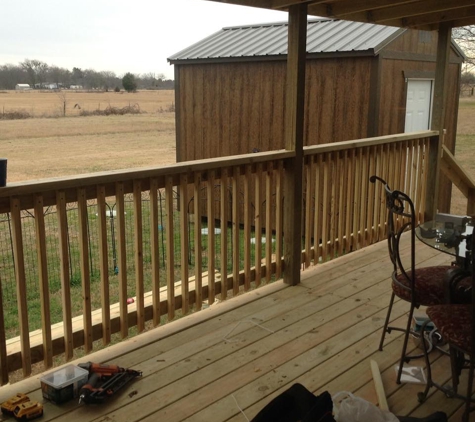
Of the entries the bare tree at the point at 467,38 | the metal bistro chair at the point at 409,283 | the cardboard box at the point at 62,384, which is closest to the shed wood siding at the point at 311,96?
the bare tree at the point at 467,38

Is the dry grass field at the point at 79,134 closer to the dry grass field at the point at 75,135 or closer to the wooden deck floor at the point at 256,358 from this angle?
the dry grass field at the point at 75,135

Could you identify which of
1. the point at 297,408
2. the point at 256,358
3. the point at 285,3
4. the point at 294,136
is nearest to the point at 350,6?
the point at 285,3

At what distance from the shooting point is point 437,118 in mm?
5629

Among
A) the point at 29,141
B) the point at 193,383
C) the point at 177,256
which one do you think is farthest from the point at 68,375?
the point at 177,256

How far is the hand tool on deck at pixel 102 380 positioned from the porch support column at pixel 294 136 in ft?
5.53

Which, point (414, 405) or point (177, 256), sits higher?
point (414, 405)

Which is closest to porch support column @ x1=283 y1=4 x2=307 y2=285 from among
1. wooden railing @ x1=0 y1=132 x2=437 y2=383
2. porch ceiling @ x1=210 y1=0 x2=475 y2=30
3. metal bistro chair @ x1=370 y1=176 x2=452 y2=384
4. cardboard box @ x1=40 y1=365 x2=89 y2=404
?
wooden railing @ x1=0 y1=132 x2=437 y2=383

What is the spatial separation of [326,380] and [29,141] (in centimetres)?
391

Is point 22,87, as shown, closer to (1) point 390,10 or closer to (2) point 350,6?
(2) point 350,6

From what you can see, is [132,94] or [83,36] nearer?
[132,94]

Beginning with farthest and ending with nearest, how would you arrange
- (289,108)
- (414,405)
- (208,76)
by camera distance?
(208,76)
(289,108)
(414,405)

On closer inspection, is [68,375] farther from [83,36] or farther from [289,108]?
[83,36]

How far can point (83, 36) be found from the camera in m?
5.30

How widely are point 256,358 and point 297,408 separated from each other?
34.9 inches
